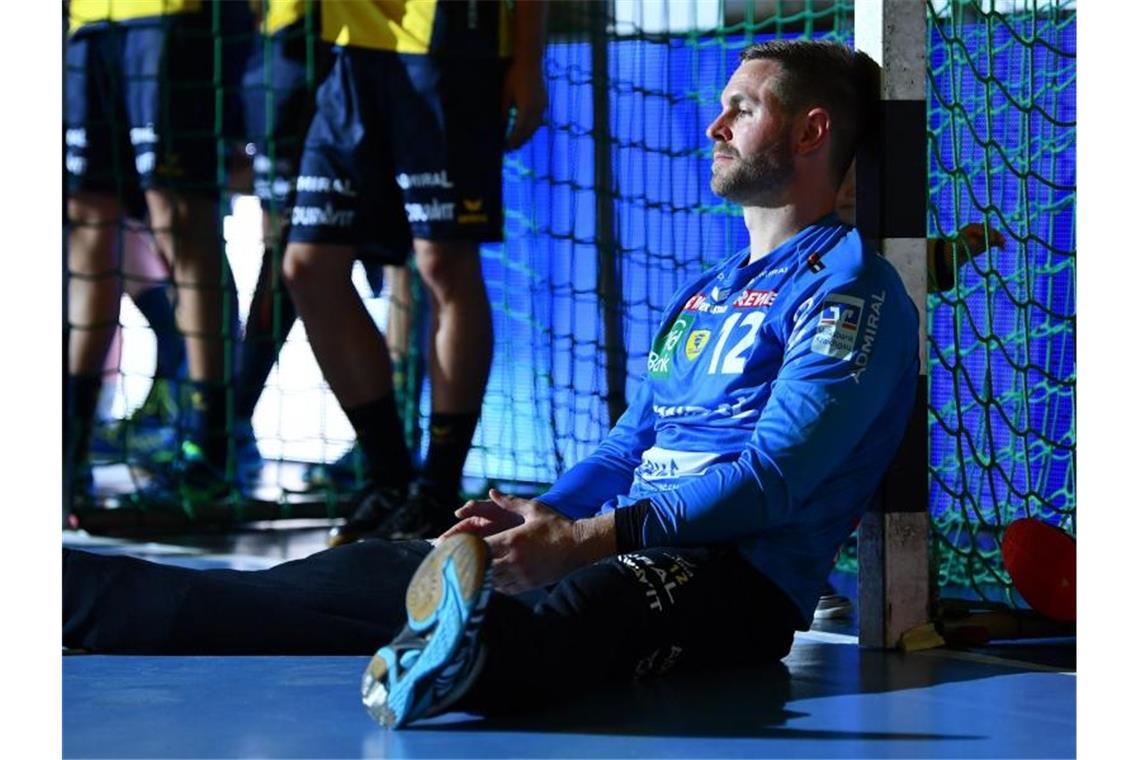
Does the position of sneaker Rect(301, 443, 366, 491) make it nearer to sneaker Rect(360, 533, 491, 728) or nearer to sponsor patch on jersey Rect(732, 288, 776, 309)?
sponsor patch on jersey Rect(732, 288, 776, 309)

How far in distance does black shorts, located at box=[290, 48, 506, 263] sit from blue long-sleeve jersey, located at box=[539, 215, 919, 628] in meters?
1.36

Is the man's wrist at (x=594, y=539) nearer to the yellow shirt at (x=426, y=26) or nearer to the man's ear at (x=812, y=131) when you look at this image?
the man's ear at (x=812, y=131)

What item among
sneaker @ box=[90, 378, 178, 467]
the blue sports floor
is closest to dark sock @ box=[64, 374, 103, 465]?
sneaker @ box=[90, 378, 178, 467]

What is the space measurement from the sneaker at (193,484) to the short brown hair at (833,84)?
8.34 ft

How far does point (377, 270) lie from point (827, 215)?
9.24 feet

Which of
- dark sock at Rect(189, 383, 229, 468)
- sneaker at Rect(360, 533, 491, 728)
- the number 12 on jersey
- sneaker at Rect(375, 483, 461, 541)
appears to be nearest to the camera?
sneaker at Rect(360, 533, 491, 728)

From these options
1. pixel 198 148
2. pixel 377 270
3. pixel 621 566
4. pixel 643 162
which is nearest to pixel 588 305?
pixel 643 162

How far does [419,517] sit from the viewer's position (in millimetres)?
3648

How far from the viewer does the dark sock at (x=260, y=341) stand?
4.84 metres

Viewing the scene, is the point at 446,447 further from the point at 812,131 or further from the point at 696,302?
the point at 812,131

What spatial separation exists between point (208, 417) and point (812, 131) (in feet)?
8.63

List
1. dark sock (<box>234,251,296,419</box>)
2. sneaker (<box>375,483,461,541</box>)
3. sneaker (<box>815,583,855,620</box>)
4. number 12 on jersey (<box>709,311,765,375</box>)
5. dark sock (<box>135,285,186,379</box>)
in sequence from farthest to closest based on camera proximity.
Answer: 1. dark sock (<box>135,285,186,379</box>)
2. dark sock (<box>234,251,296,419</box>)
3. sneaker (<box>375,483,461,541</box>)
4. sneaker (<box>815,583,855,620</box>)
5. number 12 on jersey (<box>709,311,765,375</box>)

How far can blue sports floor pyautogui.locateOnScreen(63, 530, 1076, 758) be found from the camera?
1.72m

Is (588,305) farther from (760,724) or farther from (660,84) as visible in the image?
(760,724)
